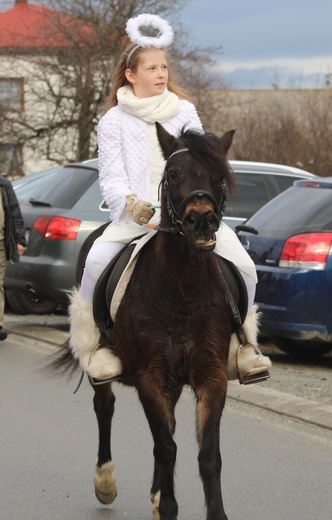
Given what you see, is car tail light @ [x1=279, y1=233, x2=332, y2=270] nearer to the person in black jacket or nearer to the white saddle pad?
the person in black jacket

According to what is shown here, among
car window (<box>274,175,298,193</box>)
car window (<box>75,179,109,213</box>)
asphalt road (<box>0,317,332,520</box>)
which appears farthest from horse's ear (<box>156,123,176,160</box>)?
car window (<box>274,175,298,193</box>)

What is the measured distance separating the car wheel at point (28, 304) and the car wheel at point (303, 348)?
432 centimetres

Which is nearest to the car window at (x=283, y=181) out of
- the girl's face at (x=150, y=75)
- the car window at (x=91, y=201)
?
the car window at (x=91, y=201)

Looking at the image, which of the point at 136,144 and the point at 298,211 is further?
the point at 298,211

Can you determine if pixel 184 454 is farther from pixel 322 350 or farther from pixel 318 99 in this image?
pixel 318 99

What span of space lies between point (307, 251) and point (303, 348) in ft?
4.87

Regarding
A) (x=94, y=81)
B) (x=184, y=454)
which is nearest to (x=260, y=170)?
(x=184, y=454)

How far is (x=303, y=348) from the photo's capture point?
1184 cm

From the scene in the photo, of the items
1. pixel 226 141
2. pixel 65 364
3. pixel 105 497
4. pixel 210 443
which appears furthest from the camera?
pixel 65 364

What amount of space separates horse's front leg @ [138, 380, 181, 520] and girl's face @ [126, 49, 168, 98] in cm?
169

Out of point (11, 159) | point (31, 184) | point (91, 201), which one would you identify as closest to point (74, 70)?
point (11, 159)

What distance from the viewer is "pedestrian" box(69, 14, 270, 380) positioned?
628cm

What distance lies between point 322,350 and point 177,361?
635 centimetres

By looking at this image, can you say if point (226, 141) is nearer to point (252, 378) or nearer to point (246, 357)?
point (246, 357)
